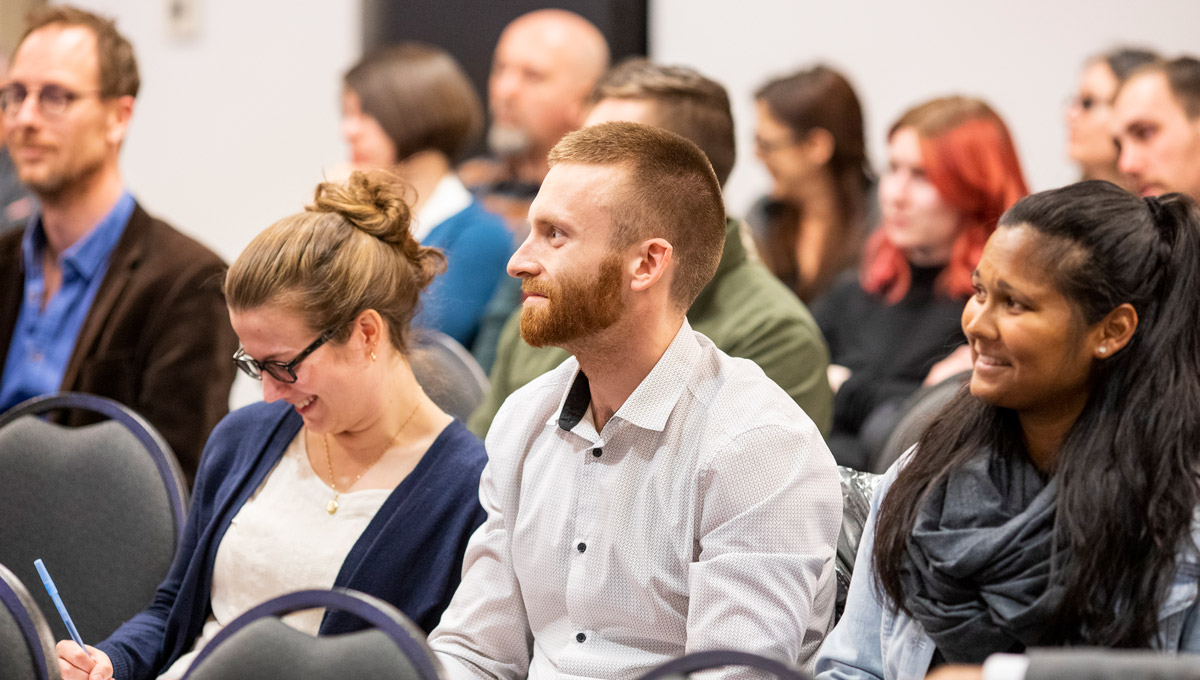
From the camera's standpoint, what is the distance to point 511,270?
169cm

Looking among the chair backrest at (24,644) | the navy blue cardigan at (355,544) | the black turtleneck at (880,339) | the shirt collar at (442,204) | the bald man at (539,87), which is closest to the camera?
the chair backrest at (24,644)

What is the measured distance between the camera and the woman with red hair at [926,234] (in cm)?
327

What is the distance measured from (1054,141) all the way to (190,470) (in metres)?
2.91

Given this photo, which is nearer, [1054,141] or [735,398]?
[735,398]

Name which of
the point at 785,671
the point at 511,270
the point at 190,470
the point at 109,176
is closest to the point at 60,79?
the point at 109,176

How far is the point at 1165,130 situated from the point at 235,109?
4101 millimetres

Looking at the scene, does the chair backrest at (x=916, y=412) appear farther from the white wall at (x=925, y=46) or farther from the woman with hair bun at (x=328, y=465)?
the white wall at (x=925, y=46)

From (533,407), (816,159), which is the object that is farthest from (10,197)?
(533,407)

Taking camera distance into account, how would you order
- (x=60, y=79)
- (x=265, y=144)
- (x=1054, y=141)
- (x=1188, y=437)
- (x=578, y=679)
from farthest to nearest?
(x=265, y=144)
(x=1054, y=141)
(x=60, y=79)
(x=578, y=679)
(x=1188, y=437)

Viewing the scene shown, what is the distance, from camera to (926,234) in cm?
338

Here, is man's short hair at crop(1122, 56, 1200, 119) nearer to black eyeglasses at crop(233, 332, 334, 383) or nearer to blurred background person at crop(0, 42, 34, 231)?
black eyeglasses at crop(233, 332, 334, 383)

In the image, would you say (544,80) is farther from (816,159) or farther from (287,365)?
(287,365)

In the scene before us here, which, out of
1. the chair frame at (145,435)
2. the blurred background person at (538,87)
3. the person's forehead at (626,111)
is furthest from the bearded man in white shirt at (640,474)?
the blurred background person at (538,87)

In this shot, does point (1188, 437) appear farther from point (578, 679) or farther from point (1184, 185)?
point (1184, 185)
